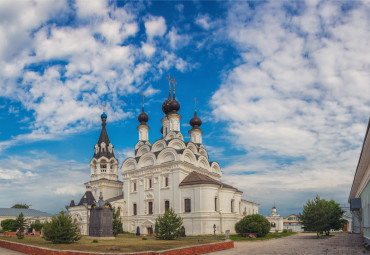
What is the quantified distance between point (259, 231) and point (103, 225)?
47.9 feet

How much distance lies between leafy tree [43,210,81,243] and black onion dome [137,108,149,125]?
28.2 meters

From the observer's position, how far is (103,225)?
877 inches

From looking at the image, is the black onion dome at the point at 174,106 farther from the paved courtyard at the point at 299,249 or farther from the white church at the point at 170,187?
the paved courtyard at the point at 299,249

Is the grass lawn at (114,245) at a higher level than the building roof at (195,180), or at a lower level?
lower

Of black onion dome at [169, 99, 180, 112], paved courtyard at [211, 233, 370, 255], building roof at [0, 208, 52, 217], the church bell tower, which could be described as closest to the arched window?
the church bell tower

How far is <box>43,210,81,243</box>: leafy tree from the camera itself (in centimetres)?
1794

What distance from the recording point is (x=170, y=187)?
34.9 meters

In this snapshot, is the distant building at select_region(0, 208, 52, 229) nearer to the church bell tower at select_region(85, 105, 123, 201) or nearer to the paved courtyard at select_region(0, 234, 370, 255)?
the church bell tower at select_region(85, 105, 123, 201)

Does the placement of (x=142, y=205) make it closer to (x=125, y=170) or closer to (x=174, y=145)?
(x=125, y=170)

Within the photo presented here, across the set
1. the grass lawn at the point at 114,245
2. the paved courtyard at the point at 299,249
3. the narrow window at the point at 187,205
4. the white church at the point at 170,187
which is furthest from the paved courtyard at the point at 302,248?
the narrow window at the point at 187,205

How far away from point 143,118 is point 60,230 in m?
28.9

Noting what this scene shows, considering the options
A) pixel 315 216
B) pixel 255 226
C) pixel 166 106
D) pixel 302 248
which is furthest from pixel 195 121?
pixel 302 248

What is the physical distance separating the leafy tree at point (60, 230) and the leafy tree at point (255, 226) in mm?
16914

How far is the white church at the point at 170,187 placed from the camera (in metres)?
32.5
